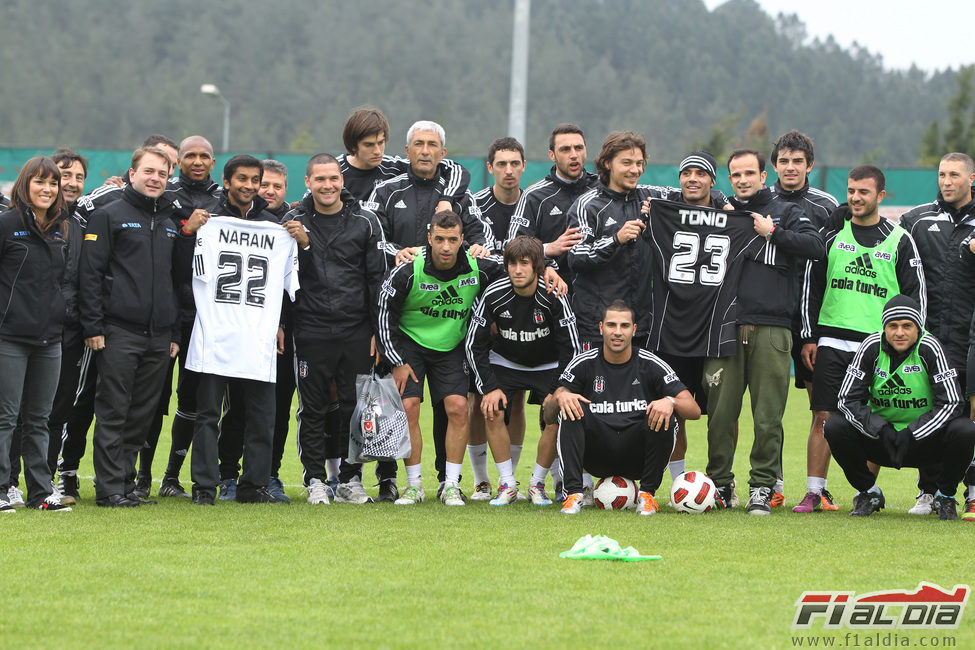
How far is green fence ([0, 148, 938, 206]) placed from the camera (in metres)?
19.8

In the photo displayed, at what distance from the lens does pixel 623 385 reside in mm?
7879

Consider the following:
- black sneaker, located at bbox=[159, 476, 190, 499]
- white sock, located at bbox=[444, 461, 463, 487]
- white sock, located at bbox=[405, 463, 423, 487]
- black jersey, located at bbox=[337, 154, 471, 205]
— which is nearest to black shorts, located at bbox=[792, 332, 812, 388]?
white sock, located at bbox=[444, 461, 463, 487]

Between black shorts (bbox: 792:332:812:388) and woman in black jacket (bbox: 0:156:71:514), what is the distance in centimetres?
493

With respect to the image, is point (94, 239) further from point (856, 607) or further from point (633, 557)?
point (856, 607)

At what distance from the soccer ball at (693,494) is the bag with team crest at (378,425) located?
182 cm

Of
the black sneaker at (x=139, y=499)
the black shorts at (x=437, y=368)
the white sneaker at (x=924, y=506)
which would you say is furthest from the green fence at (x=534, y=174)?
the black sneaker at (x=139, y=499)

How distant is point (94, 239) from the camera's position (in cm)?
747

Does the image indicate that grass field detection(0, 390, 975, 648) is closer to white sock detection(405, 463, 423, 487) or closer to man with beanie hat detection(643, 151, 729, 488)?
white sock detection(405, 463, 423, 487)

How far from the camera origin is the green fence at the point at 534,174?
64.8ft

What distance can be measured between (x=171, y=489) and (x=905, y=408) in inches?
200

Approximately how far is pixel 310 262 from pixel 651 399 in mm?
2485

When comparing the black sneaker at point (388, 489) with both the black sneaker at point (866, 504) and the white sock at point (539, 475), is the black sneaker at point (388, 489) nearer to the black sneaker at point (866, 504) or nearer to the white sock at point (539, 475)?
the white sock at point (539, 475)

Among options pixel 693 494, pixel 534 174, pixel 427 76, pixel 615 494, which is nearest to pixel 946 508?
pixel 693 494

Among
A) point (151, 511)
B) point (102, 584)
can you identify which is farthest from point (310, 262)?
point (102, 584)
